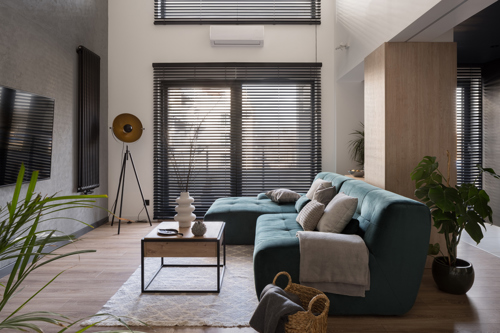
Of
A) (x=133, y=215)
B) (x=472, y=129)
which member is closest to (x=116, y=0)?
(x=133, y=215)

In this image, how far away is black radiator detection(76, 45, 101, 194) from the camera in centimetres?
479

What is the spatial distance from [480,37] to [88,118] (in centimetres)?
514

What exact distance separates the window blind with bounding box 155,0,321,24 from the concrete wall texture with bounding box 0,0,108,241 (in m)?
1.06

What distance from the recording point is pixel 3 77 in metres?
3.24

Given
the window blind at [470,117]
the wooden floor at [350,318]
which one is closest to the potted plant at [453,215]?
the wooden floor at [350,318]

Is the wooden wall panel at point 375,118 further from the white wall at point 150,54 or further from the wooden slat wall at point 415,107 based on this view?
the white wall at point 150,54

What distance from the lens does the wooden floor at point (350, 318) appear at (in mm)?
2381

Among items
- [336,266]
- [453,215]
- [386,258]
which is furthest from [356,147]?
[336,266]

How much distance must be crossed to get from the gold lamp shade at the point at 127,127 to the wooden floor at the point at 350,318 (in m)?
1.77

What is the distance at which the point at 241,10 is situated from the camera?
19.3 feet

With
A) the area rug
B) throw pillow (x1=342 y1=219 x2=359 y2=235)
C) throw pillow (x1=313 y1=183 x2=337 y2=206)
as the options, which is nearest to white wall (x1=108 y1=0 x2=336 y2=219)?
throw pillow (x1=313 y1=183 x2=337 y2=206)

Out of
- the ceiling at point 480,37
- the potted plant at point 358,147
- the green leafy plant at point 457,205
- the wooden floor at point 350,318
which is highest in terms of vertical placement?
the ceiling at point 480,37

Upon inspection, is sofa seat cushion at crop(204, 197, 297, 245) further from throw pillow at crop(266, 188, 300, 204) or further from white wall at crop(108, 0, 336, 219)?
white wall at crop(108, 0, 336, 219)

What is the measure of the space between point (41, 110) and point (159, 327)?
2.61 meters
